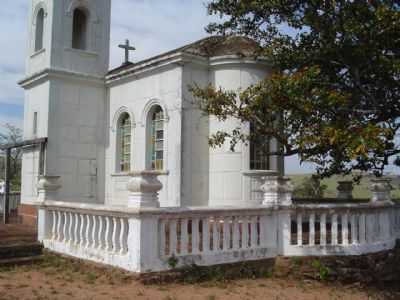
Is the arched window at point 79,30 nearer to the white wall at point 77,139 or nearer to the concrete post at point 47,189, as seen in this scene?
the white wall at point 77,139

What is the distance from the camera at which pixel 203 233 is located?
863 cm

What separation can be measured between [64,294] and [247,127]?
7.29 meters

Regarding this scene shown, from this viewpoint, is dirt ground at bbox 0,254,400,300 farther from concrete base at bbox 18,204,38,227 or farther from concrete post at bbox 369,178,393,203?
concrete base at bbox 18,204,38,227

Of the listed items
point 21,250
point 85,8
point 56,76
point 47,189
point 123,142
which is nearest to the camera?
point 21,250

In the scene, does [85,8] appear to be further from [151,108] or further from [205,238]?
[205,238]

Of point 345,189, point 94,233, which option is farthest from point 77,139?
point 345,189

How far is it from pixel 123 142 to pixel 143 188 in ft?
27.4

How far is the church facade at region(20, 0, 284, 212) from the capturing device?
13312 mm

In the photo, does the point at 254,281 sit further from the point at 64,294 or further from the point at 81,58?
the point at 81,58

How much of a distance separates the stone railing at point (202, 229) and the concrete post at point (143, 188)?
16 mm

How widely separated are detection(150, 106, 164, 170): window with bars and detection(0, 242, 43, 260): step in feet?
15.2

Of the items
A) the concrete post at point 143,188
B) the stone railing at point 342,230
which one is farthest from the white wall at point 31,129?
the stone railing at point 342,230

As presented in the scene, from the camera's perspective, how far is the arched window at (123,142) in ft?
52.0

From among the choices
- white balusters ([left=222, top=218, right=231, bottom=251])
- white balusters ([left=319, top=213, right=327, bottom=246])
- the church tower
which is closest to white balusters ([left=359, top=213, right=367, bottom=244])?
white balusters ([left=319, top=213, right=327, bottom=246])
